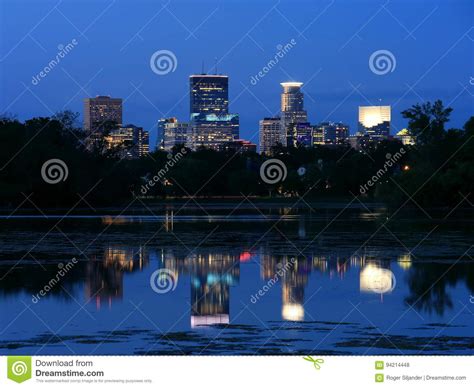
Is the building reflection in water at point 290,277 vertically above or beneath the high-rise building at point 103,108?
beneath

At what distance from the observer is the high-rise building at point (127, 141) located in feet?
388

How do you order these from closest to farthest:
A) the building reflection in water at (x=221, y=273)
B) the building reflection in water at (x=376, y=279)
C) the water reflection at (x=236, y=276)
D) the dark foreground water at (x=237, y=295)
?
the dark foreground water at (x=237, y=295)
the building reflection in water at (x=221, y=273)
the water reflection at (x=236, y=276)
the building reflection in water at (x=376, y=279)

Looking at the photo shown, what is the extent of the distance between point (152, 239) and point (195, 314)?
16.4 meters

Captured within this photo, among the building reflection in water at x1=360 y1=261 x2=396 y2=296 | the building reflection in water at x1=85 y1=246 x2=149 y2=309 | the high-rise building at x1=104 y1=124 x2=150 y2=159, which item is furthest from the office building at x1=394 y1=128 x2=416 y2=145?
the building reflection in water at x1=360 y1=261 x2=396 y2=296

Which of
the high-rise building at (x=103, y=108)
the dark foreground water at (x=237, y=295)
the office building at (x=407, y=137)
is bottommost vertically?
the dark foreground water at (x=237, y=295)

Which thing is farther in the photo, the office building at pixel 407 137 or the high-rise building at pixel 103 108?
the high-rise building at pixel 103 108

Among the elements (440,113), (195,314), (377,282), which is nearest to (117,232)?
(377,282)

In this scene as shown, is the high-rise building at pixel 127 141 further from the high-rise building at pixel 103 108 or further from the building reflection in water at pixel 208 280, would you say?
the building reflection in water at pixel 208 280

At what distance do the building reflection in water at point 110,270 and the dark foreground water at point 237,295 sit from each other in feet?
0.13

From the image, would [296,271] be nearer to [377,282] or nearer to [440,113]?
[377,282]

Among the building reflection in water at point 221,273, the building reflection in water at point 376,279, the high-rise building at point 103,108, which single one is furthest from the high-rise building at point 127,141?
the building reflection in water at point 376,279

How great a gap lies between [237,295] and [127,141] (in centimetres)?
10480

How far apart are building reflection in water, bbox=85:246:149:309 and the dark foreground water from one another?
0.04 metres

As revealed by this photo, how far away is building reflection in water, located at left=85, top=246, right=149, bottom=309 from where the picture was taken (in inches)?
683
